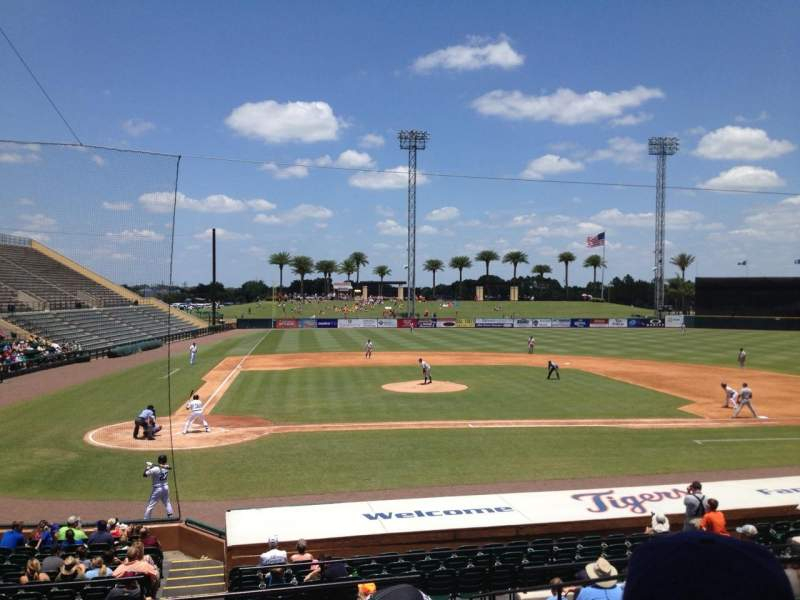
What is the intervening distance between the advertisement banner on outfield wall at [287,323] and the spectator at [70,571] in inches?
2981

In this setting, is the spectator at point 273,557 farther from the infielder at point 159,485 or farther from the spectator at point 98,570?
the infielder at point 159,485

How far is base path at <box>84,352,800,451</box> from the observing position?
23016 millimetres

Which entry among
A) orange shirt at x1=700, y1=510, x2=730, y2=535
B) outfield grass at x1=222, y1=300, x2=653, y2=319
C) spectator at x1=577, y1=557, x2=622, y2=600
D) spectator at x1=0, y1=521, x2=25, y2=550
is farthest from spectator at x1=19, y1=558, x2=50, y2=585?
outfield grass at x1=222, y1=300, x2=653, y2=319

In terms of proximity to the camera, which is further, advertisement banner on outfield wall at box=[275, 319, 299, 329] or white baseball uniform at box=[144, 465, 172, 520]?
advertisement banner on outfield wall at box=[275, 319, 299, 329]

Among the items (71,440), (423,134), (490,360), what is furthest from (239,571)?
(423,134)

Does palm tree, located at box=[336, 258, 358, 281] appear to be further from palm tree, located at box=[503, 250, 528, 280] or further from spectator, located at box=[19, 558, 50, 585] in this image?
spectator, located at box=[19, 558, 50, 585]

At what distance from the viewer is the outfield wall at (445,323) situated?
84.2 metres

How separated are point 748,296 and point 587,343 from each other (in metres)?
31.2

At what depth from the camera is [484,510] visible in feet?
40.9

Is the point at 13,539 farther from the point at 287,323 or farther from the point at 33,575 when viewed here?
the point at 287,323

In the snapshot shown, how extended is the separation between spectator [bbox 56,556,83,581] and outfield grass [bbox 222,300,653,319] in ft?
298

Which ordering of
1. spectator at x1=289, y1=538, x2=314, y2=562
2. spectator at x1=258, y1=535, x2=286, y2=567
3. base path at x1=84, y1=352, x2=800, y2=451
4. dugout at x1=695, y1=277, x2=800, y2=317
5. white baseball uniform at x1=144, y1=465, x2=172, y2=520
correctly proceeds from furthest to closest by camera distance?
dugout at x1=695, y1=277, x2=800, y2=317, base path at x1=84, y1=352, x2=800, y2=451, white baseball uniform at x1=144, y1=465, x2=172, y2=520, spectator at x1=289, y1=538, x2=314, y2=562, spectator at x1=258, y1=535, x2=286, y2=567

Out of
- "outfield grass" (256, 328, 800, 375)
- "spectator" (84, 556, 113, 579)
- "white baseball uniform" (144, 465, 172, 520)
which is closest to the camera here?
"spectator" (84, 556, 113, 579)

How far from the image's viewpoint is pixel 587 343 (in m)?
61.1
